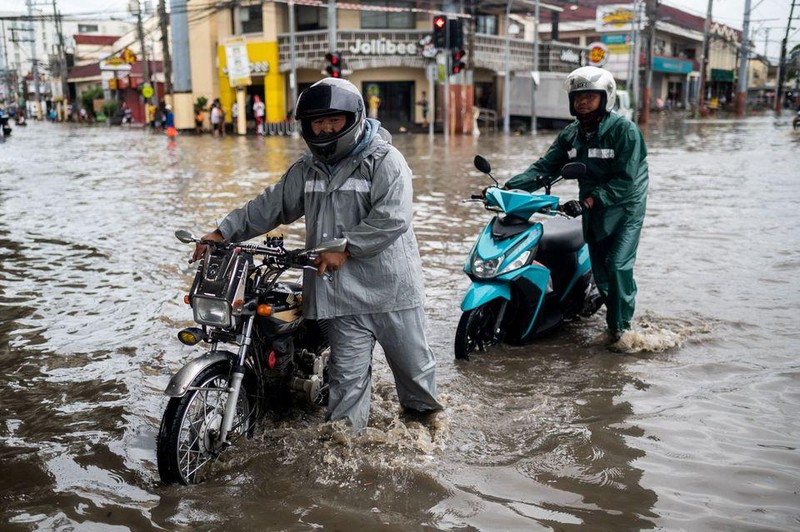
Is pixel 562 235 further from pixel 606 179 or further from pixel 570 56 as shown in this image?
pixel 570 56

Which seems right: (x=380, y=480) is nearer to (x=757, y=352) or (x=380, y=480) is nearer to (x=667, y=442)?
(x=667, y=442)

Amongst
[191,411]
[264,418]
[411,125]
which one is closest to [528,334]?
[264,418]

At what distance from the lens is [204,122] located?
124 ft

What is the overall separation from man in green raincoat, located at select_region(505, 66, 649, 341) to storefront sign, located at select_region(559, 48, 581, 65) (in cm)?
3788

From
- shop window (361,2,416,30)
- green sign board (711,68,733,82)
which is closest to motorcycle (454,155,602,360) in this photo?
shop window (361,2,416,30)

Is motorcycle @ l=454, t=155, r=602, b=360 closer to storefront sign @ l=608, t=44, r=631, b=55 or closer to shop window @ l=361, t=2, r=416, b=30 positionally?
shop window @ l=361, t=2, r=416, b=30

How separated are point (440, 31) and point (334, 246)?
69.8ft

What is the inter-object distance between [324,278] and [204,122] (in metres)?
36.3

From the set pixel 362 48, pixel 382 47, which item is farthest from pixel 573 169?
pixel 382 47

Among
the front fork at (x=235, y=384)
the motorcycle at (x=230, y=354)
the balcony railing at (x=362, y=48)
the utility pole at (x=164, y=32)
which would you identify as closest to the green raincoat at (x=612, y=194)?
the motorcycle at (x=230, y=354)

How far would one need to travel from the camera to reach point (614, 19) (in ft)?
123

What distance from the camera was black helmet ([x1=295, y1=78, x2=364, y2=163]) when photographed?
325 cm

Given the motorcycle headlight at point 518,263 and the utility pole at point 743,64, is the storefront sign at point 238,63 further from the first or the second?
the utility pole at point 743,64

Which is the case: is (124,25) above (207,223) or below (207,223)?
above
